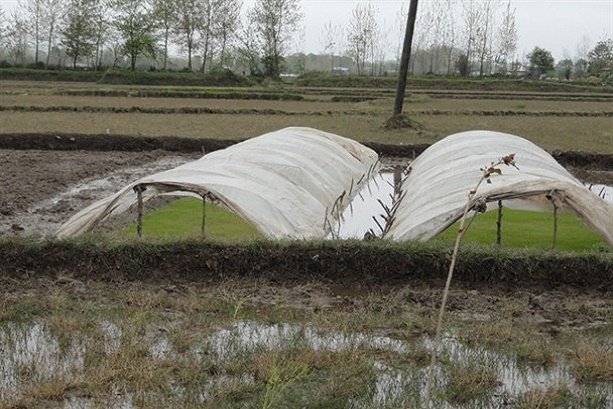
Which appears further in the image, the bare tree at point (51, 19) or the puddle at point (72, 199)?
the bare tree at point (51, 19)

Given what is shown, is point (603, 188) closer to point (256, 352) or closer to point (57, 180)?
point (256, 352)

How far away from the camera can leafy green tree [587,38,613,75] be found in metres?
46.8

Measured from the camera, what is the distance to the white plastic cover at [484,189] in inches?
229

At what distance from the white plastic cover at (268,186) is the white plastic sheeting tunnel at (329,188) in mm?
11

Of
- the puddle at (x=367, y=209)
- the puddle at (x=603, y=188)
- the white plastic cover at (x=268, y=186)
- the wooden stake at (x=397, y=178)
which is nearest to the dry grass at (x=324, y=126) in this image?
the wooden stake at (x=397, y=178)

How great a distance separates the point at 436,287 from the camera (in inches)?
224

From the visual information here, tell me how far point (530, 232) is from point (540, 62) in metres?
42.4

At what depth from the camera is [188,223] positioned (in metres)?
8.00

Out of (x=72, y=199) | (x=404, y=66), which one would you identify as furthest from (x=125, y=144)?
(x=404, y=66)

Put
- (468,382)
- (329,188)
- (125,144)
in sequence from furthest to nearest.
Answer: (125,144) < (329,188) < (468,382)

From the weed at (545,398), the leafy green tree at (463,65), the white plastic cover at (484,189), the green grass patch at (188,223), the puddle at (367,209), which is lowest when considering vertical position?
the weed at (545,398)

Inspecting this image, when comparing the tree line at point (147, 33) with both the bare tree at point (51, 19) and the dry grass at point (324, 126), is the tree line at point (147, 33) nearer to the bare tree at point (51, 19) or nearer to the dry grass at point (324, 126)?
the bare tree at point (51, 19)

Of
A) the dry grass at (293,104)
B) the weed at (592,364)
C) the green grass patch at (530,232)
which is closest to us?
the weed at (592,364)

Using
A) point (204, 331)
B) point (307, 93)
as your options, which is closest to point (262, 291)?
point (204, 331)
